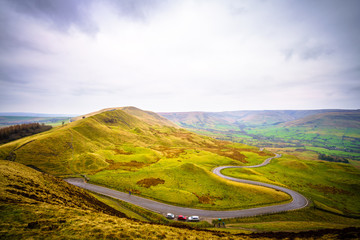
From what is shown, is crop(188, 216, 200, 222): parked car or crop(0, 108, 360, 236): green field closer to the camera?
crop(188, 216, 200, 222): parked car

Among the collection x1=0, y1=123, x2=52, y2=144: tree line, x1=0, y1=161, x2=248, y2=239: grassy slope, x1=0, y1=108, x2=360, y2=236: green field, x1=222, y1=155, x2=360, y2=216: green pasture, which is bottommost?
x1=222, y1=155, x2=360, y2=216: green pasture

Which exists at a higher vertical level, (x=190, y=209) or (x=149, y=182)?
(x=149, y=182)

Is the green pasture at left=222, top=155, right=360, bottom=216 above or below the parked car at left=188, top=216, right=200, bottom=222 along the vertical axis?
below

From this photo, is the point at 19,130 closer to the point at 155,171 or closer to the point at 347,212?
the point at 155,171

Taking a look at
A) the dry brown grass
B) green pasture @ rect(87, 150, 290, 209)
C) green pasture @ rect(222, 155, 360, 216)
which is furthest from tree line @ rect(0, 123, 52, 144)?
green pasture @ rect(222, 155, 360, 216)

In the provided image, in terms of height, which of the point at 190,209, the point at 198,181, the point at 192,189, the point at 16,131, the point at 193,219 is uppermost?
the point at 16,131

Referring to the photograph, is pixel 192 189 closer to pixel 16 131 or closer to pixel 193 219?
pixel 193 219

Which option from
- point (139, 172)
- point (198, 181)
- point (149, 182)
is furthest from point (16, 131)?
point (198, 181)

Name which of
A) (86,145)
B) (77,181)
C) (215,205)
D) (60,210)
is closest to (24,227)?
(60,210)

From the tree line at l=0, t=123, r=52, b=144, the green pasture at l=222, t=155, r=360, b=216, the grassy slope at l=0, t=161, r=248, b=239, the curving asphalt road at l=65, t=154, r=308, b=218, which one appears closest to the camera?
the grassy slope at l=0, t=161, r=248, b=239

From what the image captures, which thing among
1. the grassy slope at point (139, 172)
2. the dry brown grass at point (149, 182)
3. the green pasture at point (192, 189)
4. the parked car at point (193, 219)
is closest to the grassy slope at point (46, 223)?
the parked car at point (193, 219)

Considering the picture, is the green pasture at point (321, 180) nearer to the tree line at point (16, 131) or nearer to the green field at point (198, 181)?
the green field at point (198, 181)

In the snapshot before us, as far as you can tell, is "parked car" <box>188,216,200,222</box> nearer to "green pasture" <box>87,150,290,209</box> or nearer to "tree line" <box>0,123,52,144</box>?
"green pasture" <box>87,150,290,209</box>

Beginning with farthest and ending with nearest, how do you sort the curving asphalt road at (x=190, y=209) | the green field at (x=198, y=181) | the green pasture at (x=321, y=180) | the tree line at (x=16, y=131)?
the tree line at (x=16, y=131) → the green pasture at (x=321, y=180) → the green field at (x=198, y=181) → the curving asphalt road at (x=190, y=209)
